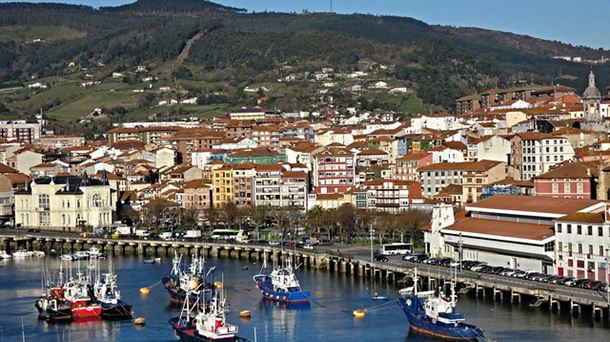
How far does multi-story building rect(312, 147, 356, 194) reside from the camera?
233 feet

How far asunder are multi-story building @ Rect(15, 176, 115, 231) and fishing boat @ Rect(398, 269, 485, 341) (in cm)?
3529

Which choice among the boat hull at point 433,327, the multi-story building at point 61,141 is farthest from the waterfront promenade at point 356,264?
the multi-story building at point 61,141

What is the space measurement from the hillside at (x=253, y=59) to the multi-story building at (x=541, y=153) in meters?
46.8

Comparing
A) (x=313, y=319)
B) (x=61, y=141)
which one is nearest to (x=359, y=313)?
(x=313, y=319)

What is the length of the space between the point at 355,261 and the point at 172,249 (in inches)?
549

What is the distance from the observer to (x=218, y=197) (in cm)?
7212

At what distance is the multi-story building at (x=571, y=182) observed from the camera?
5225 cm

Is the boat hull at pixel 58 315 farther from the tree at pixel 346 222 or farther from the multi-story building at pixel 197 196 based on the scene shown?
the multi-story building at pixel 197 196

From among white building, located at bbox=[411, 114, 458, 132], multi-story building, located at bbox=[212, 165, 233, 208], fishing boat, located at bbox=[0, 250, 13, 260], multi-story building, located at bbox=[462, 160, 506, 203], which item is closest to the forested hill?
white building, located at bbox=[411, 114, 458, 132]

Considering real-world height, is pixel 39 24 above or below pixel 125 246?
above

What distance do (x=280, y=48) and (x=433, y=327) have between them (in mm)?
113046

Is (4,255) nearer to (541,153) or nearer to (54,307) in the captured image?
(54,307)

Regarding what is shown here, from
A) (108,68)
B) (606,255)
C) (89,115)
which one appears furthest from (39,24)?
(606,255)

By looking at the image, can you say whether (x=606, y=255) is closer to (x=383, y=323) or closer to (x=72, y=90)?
(x=383, y=323)
